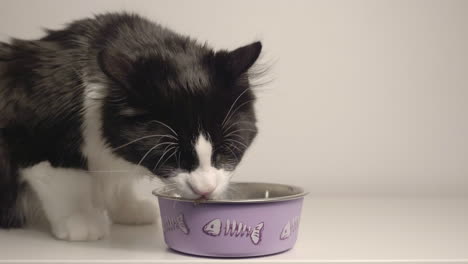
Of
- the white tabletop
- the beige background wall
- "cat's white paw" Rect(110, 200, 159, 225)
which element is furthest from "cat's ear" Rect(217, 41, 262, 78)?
the beige background wall

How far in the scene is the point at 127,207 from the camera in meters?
1.47

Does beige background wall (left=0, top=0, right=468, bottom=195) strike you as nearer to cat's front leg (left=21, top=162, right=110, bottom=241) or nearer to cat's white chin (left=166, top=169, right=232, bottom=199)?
cat's front leg (left=21, top=162, right=110, bottom=241)

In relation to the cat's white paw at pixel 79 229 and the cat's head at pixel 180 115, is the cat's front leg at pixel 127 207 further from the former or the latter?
the cat's head at pixel 180 115

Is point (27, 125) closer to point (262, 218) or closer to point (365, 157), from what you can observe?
point (262, 218)

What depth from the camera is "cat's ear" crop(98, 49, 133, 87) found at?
104 centimetres

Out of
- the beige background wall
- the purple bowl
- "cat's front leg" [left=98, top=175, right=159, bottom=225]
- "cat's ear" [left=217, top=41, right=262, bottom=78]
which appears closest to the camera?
the purple bowl

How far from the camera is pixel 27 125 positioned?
123 centimetres

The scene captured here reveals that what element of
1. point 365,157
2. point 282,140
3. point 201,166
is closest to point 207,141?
point 201,166

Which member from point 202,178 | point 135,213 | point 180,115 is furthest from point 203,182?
point 135,213

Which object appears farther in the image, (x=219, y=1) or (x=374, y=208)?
(x=219, y=1)

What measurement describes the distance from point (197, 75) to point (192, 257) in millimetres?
354

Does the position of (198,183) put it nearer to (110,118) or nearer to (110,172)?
(110,118)

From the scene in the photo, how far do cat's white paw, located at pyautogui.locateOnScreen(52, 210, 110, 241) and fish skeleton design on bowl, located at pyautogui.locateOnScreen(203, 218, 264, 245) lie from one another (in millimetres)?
328

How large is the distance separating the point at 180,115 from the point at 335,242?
433 millimetres
